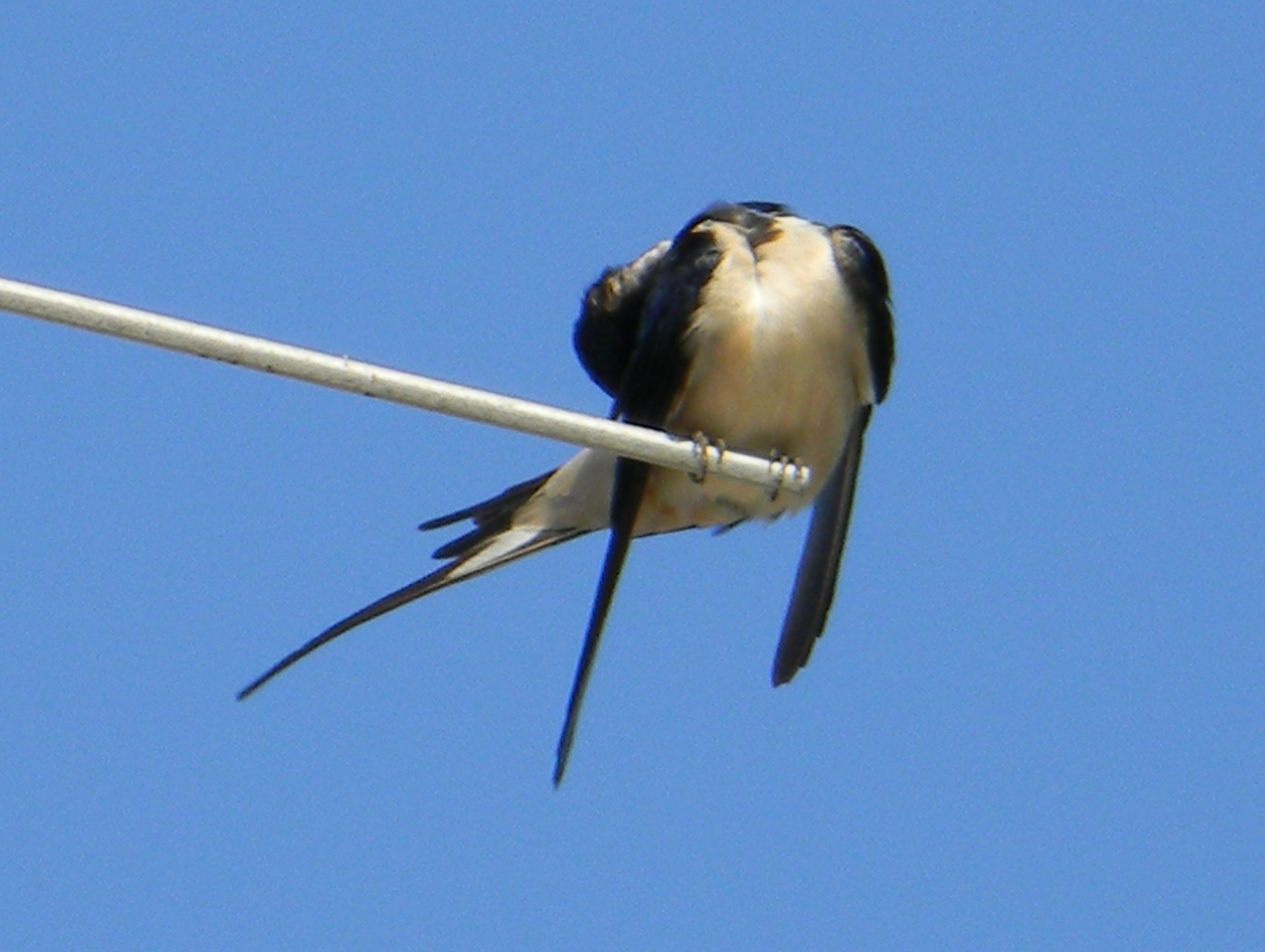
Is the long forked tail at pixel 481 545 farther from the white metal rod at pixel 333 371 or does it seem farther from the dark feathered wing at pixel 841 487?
the white metal rod at pixel 333 371

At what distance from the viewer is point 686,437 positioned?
14.9ft

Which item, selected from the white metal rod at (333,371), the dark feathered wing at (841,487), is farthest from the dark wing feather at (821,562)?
the white metal rod at (333,371)

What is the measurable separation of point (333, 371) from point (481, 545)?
1.97m

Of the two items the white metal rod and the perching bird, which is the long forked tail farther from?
the white metal rod

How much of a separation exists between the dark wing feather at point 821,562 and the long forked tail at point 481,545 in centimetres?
43

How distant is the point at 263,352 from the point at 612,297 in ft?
7.10

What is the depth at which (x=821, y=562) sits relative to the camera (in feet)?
15.6

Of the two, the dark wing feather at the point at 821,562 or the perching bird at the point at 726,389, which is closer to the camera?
the perching bird at the point at 726,389

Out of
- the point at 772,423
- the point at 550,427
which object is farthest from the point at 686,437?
the point at 550,427

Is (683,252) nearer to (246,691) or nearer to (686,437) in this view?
(686,437)

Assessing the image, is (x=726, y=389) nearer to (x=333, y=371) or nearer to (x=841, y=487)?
(x=841, y=487)

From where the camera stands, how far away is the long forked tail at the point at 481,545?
448 centimetres

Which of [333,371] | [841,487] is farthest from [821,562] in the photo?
[333,371]

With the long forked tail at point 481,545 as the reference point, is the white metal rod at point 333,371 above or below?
above
